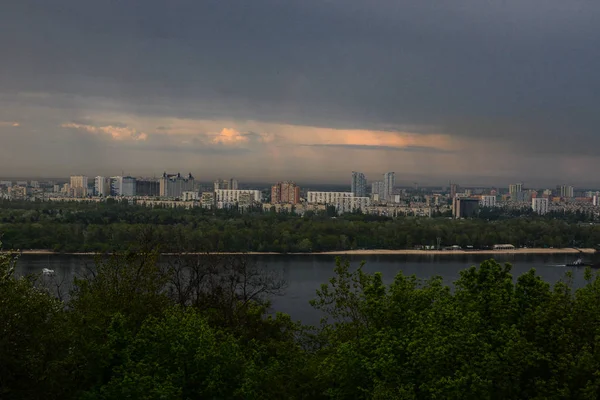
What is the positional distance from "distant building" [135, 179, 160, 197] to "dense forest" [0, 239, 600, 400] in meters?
47.6

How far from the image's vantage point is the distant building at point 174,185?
4909cm

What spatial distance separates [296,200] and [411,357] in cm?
3944

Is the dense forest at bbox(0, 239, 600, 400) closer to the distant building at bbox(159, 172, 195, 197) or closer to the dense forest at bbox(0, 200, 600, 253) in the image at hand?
the dense forest at bbox(0, 200, 600, 253)

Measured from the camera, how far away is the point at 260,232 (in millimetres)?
18953

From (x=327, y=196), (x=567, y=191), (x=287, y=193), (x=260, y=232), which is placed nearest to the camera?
(x=260, y=232)

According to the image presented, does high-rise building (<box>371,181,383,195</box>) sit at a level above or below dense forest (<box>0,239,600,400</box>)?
above

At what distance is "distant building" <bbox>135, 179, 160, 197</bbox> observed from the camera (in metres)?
50.0

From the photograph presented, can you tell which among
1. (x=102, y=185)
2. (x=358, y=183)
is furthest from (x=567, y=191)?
(x=102, y=185)

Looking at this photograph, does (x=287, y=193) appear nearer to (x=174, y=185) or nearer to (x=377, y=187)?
(x=174, y=185)

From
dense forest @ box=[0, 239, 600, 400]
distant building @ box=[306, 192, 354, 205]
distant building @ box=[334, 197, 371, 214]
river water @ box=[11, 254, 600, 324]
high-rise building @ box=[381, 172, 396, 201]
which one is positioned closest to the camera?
dense forest @ box=[0, 239, 600, 400]

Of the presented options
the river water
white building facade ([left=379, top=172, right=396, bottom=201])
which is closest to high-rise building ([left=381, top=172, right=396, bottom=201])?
white building facade ([left=379, top=172, right=396, bottom=201])

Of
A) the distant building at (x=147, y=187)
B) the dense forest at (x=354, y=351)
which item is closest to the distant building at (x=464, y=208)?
the distant building at (x=147, y=187)

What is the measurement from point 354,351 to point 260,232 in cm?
1595

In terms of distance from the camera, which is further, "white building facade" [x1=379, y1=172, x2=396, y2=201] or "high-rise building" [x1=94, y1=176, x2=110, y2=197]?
"white building facade" [x1=379, y1=172, x2=396, y2=201]
